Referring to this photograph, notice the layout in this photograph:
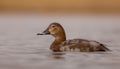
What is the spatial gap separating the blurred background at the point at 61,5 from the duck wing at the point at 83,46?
1712 centimetres

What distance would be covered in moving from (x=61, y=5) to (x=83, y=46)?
1792 cm

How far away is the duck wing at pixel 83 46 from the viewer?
1239cm

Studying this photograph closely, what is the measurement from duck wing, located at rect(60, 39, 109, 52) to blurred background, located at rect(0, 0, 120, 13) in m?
17.1

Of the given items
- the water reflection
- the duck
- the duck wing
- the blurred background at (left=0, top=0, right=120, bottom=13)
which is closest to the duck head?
the duck

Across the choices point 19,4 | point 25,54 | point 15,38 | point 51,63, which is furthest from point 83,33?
point 19,4

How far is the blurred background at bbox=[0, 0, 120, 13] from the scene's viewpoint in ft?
98.9

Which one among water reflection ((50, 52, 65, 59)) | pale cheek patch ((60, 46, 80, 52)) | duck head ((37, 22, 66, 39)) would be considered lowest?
water reflection ((50, 52, 65, 59))

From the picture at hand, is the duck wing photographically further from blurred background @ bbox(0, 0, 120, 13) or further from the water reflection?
blurred background @ bbox(0, 0, 120, 13)

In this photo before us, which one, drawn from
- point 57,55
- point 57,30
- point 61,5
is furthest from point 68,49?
point 61,5

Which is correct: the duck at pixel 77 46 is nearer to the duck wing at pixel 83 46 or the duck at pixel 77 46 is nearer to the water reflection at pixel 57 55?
the duck wing at pixel 83 46

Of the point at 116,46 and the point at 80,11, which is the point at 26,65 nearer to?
the point at 116,46

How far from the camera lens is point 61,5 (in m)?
30.3

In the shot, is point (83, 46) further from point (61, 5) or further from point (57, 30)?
point (61, 5)

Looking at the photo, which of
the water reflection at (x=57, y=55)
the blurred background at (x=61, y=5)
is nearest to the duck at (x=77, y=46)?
the water reflection at (x=57, y=55)
